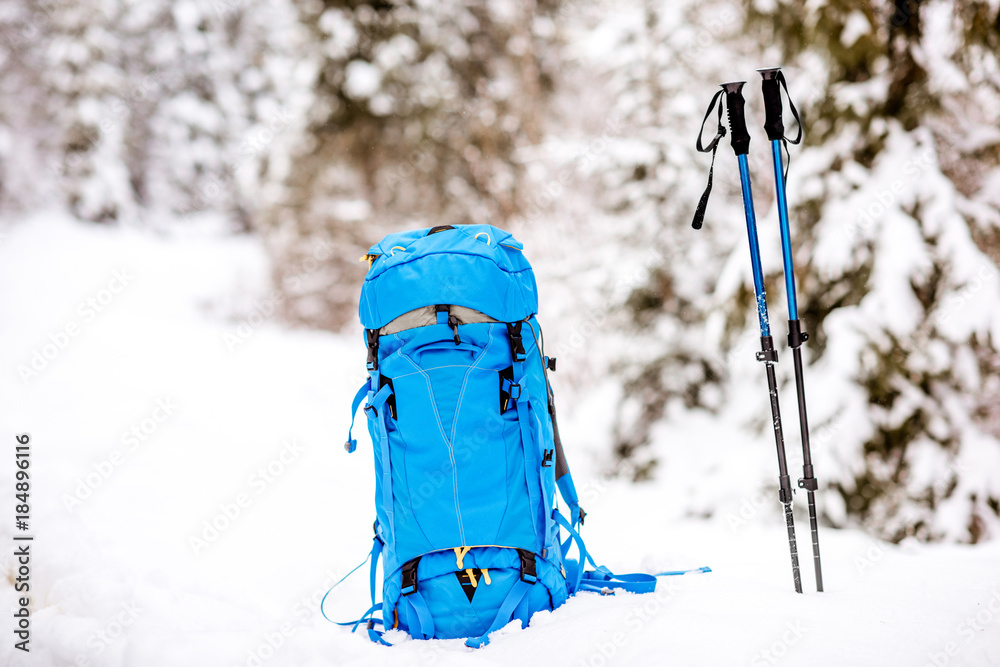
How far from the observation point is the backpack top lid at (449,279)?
8.13 feet

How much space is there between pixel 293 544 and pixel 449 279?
2192 mm

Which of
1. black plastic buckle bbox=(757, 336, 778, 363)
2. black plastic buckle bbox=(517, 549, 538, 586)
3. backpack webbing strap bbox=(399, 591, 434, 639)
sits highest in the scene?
black plastic buckle bbox=(757, 336, 778, 363)

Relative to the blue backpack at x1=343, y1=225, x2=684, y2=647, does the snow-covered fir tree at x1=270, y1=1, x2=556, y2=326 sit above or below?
above

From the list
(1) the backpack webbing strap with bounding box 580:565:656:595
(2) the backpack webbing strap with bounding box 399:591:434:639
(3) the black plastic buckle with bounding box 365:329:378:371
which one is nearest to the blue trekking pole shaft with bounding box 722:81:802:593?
(1) the backpack webbing strap with bounding box 580:565:656:595

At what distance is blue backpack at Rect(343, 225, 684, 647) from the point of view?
7.98 ft

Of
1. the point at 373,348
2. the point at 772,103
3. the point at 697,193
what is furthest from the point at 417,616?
the point at 697,193

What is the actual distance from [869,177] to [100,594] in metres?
4.46

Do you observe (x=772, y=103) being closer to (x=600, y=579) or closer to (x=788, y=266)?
(x=788, y=266)

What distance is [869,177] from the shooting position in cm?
387

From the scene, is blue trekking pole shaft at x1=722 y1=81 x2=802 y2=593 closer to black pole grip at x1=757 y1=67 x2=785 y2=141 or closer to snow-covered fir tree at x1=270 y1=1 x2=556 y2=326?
black pole grip at x1=757 y1=67 x2=785 y2=141

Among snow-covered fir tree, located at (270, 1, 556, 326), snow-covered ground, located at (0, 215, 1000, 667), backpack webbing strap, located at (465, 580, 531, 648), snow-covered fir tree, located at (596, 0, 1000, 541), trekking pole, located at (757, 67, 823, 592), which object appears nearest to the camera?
snow-covered ground, located at (0, 215, 1000, 667)

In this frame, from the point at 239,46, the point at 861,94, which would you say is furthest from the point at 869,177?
the point at 239,46

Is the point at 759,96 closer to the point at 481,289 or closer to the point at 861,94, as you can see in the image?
the point at 861,94

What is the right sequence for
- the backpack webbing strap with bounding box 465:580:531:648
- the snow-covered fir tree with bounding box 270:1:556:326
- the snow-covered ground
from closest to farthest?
the snow-covered ground < the backpack webbing strap with bounding box 465:580:531:648 < the snow-covered fir tree with bounding box 270:1:556:326
